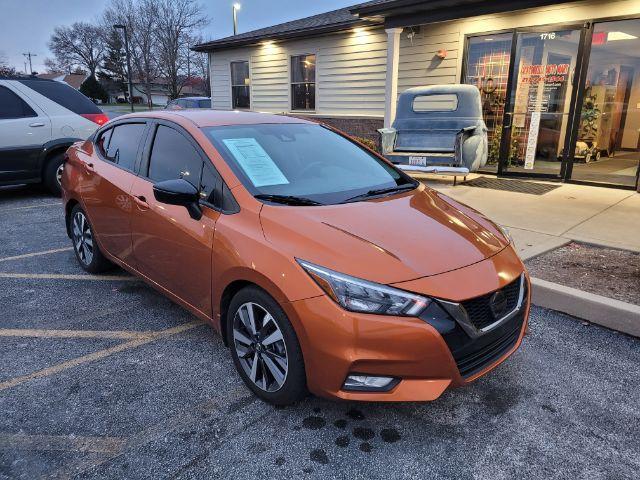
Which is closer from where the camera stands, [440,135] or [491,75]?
[440,135]

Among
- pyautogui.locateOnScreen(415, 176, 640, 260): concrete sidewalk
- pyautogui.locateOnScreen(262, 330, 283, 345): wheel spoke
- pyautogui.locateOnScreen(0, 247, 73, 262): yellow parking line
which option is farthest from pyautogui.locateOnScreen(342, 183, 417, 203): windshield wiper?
pyautogui.locateOnScreen(0, 247, 73, 262): yellow parking line

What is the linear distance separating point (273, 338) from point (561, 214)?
16.2 ft

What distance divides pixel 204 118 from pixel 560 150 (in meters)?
7.06

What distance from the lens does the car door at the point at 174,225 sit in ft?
9.01

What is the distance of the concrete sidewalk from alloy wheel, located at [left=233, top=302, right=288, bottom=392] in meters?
2.91

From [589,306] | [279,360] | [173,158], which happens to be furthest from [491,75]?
[279,360]

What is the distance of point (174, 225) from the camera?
9.57 ft

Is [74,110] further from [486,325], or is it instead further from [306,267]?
[486,325]

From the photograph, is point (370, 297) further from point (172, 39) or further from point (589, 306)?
point (172, 39)

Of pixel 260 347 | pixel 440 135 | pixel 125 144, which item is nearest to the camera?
pixel 260 347

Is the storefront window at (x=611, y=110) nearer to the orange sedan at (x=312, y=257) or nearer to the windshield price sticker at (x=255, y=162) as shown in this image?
the orange sedan at (x=312, y=257)

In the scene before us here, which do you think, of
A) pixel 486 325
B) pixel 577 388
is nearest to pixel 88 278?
pixel 486 325

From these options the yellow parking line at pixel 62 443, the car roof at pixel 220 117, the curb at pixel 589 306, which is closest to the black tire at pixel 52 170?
the car roof at pixel 220 117

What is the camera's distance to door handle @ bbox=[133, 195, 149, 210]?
3199mm
